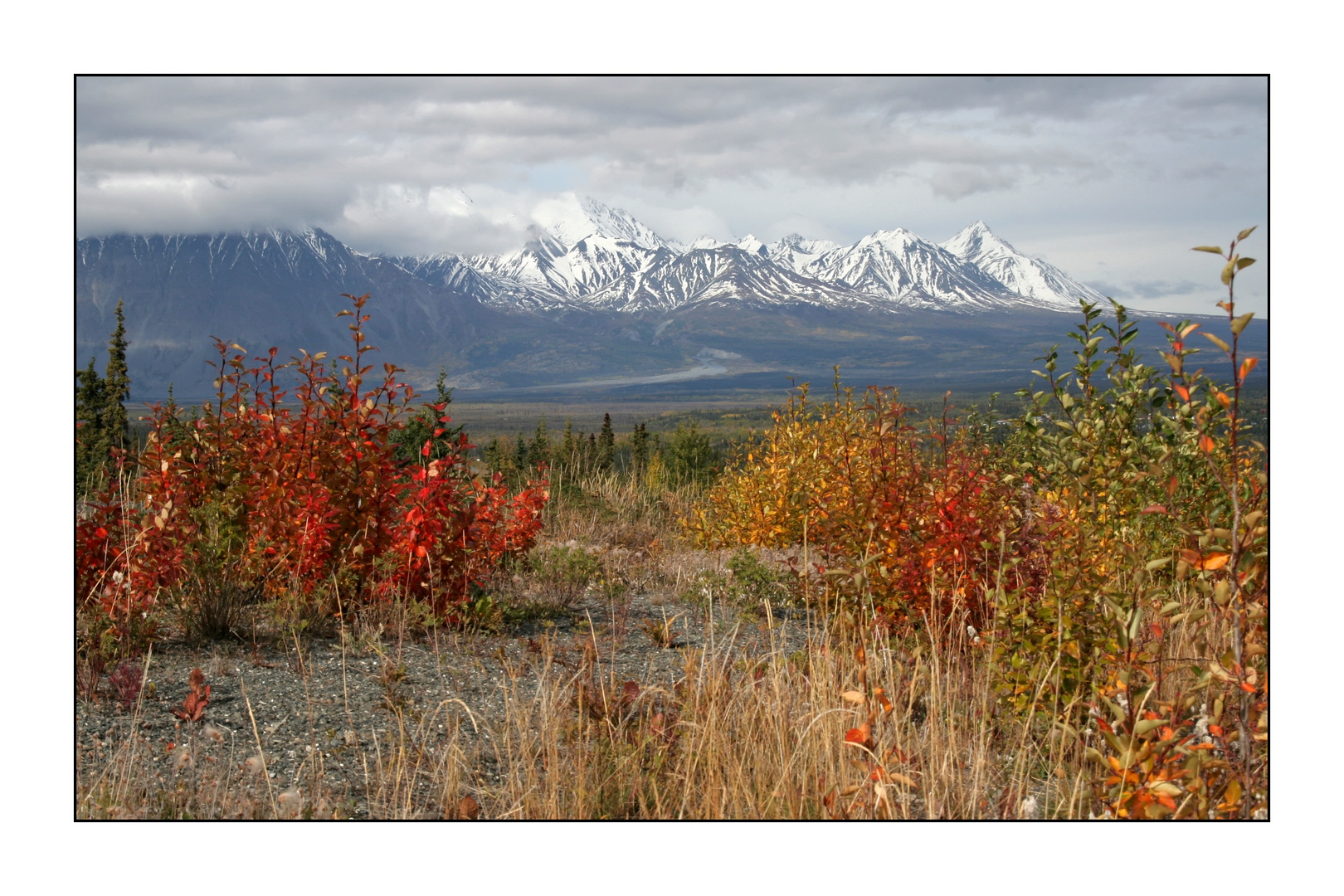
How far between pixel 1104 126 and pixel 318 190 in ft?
29.0

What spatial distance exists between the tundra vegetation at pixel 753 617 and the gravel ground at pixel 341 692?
2cm

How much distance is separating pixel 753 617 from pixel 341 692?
66.6 inches

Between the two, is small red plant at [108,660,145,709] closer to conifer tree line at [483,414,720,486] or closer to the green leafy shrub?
the green leafy shrub

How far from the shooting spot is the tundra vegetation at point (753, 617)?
2322 mm

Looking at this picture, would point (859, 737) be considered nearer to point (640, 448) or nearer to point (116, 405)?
point (116, 405)

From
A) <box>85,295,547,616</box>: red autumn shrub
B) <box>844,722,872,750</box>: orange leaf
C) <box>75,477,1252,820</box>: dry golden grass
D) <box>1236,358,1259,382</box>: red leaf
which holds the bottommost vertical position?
<box>75,477,1252,820</box>: dry golden grass

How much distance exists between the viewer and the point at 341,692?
3.06m

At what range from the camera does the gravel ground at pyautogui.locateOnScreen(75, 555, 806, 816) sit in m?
2.55

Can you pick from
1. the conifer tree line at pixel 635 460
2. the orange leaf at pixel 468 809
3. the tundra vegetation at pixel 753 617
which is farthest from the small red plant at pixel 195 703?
the conifer tree line at pixel 635 460

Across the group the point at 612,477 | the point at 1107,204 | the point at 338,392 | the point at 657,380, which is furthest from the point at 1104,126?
the point at 657,380

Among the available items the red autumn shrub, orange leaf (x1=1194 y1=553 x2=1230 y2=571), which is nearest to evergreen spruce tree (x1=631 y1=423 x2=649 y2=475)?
the red autumn shrub

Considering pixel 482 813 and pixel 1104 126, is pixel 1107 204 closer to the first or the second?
pixel 1104 126

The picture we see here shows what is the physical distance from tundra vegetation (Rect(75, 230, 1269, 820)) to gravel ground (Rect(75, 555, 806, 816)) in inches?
0.8

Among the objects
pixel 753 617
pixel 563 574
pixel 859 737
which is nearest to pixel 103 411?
pixel 563 574
